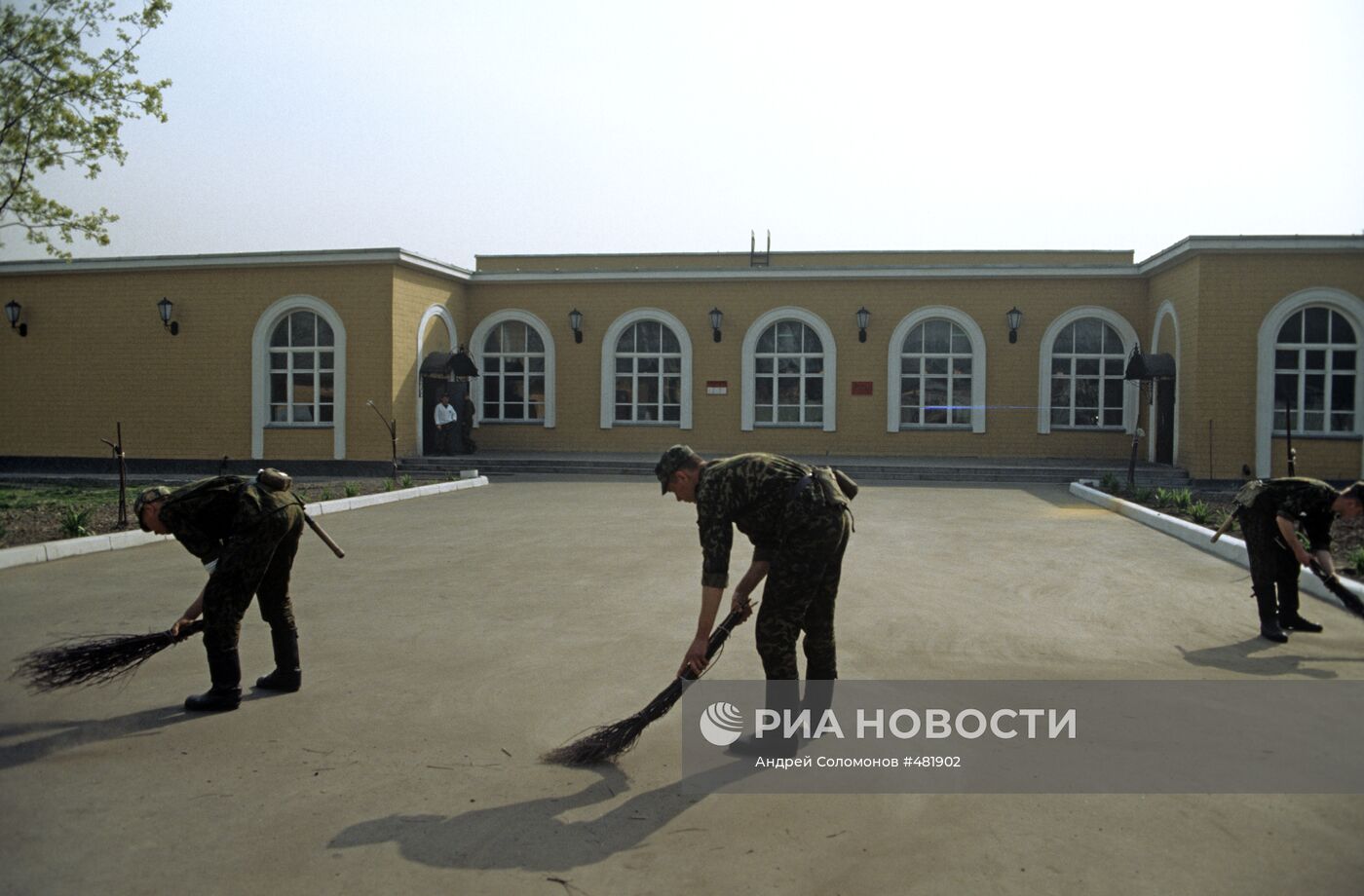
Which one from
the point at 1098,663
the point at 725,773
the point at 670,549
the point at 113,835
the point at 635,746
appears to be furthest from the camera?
the point at 670,549

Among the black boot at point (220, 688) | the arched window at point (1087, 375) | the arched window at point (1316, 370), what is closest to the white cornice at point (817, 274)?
the arched window at point (1087, 375)

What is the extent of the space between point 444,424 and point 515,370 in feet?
9.68

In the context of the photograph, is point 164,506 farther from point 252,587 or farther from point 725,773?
point 725,773

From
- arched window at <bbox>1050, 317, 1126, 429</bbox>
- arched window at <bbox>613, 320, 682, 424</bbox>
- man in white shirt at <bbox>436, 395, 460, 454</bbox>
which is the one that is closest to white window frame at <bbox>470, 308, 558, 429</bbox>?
arched window at <bbox>613, 320, 682, 424</bbox>

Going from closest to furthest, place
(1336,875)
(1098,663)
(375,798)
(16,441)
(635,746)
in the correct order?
(1336,875)
(375,798)
(635,746)
(1098,663)
(16,441)

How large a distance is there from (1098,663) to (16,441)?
81.4 ft

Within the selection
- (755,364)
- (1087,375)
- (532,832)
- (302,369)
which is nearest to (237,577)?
(532,832)

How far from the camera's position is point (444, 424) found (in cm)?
2222

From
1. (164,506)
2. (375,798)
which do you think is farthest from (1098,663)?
(164,506)

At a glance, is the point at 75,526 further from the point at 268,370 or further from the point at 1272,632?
the point at 268,370

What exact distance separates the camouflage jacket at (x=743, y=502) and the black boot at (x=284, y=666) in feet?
8.41

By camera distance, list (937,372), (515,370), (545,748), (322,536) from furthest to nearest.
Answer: (515,370), (937,372), (322,536), (545,748)

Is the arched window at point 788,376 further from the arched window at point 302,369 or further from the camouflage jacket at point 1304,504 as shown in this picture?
the camouflage jacket at point 1304,504

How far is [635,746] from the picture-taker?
4.74m
